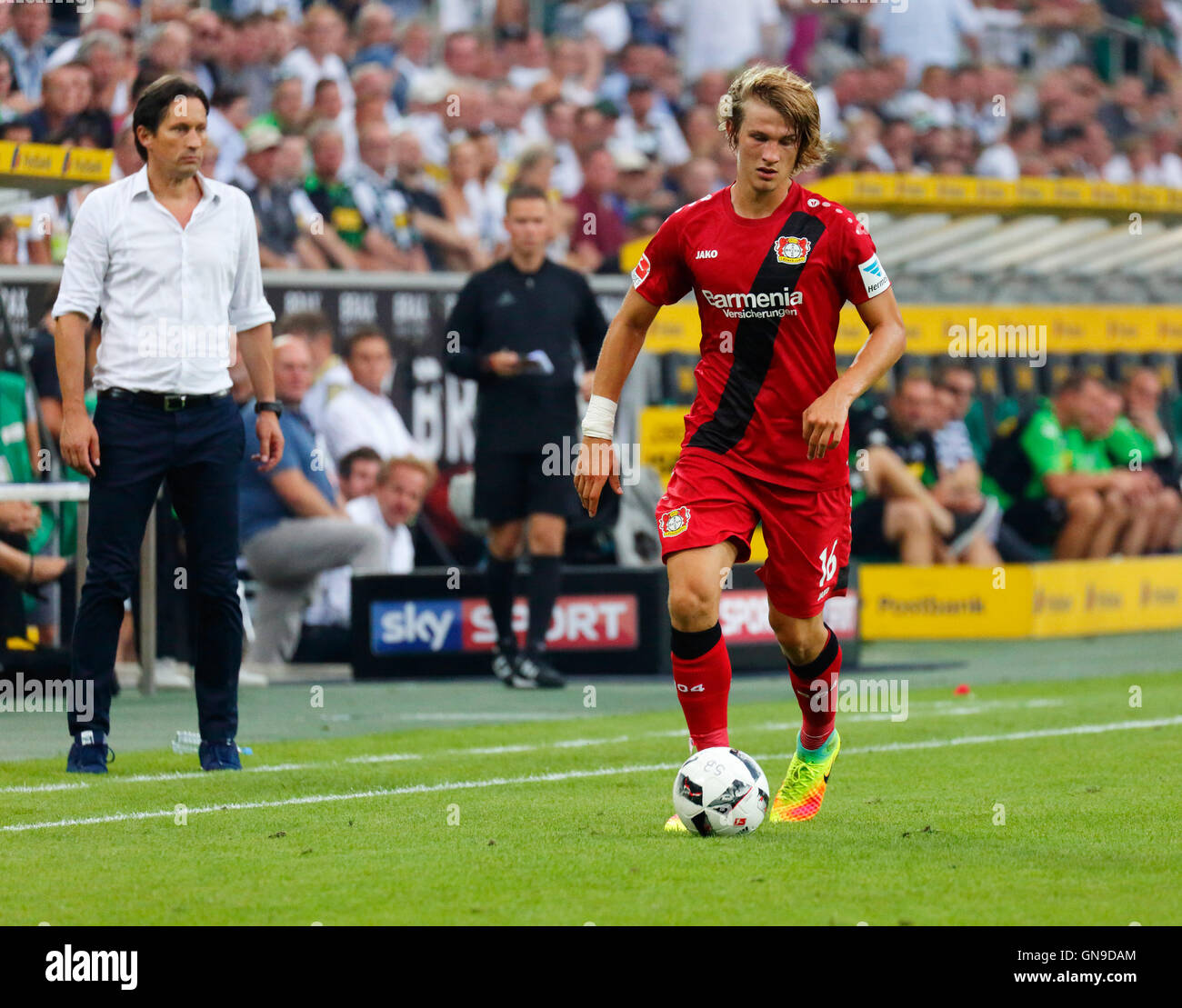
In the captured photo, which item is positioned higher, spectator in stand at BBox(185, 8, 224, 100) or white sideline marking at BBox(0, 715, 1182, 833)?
spectator in stand at BBox(185, 8, 224, 100)

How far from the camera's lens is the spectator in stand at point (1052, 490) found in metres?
16.3

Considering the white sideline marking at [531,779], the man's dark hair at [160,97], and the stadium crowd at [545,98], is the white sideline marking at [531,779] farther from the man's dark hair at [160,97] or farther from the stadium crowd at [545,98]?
the stadium crowd at [545,98]

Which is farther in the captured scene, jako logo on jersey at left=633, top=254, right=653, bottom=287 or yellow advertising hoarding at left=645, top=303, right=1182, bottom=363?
yellow advertising hoarding at left=645, top=303, right=1182, bottom=363

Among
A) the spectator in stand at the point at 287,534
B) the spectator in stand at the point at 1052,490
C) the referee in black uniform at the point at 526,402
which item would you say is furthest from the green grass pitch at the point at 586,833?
the spectator in stand at the point at 1052,490

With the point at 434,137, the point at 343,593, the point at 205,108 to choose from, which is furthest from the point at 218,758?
the point at 434,137

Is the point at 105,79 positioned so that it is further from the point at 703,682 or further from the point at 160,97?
the point at 703,682

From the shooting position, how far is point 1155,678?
39.2ft

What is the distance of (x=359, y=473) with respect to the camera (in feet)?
44.7

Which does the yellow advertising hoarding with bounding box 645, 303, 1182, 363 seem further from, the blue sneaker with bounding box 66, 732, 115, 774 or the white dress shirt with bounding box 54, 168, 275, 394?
the blue sneaker with bounding box 66, 732, 115, 774

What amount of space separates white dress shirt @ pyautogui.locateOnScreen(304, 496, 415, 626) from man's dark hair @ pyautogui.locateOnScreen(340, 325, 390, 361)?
3.15 feet

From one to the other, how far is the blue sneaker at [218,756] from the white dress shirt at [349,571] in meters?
4.06

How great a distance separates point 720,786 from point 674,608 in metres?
0.53

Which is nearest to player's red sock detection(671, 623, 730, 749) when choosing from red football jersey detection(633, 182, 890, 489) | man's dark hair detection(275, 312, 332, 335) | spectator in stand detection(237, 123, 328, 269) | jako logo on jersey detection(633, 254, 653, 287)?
red football jersey detection(633, 182, 890, 489)

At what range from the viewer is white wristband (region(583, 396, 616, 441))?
648cm
